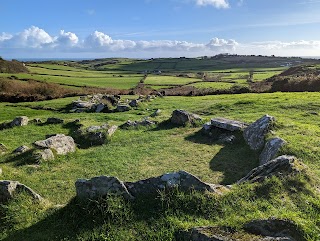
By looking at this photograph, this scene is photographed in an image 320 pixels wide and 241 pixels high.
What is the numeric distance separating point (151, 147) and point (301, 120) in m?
13.6

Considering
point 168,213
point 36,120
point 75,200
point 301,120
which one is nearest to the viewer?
point 168,213

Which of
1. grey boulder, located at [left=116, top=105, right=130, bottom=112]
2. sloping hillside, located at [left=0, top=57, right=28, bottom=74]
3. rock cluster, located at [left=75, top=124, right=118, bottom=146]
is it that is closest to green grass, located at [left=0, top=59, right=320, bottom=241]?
rock cluster, located at [left=75, top=124, right=118, bottom=146]

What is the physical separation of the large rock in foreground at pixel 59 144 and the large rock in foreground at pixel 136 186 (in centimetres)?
999

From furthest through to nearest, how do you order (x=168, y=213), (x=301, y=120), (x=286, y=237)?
(x=301, y=120)
(x=168, y=213)
(x=286, y=237)

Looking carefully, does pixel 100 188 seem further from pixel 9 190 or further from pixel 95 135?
pixel 95 135

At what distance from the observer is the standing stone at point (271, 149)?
17722mm

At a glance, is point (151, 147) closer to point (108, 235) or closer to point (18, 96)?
point (108, 235)

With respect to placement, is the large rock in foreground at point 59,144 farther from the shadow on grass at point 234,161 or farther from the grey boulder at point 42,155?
the shadow on grass at point 234,161

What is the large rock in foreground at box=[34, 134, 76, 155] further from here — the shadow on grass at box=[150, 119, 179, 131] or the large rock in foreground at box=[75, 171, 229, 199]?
the large rock in foreground at box=[75, 171, 229, 199]

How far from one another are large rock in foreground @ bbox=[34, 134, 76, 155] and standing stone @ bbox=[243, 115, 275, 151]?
1172 centimetres

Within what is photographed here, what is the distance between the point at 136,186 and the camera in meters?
11.9

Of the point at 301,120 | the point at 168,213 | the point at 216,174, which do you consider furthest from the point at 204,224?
the point at 301,120

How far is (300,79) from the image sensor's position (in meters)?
59.4

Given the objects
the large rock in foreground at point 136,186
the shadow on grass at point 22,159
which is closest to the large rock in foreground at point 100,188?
the large rock in foreground at point 136,186
